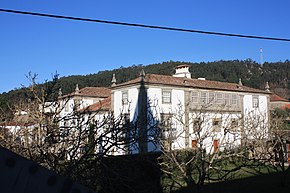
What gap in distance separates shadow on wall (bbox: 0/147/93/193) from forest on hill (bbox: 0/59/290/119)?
5069 centimetres

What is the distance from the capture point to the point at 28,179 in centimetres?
179

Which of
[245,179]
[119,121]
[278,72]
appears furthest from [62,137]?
[278,72]

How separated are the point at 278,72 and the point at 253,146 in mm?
74564

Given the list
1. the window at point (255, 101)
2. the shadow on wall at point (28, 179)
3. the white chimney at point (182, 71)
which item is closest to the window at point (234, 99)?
the window at point (255, 101)

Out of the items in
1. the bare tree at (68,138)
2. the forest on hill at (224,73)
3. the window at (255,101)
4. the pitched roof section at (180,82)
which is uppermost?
the forest on hill at (224,73)

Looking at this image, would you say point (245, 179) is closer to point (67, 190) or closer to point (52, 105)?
point (52, 105)

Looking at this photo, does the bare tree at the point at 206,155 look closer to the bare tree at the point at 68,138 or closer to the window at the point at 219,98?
the bare tree at the point at 68,138

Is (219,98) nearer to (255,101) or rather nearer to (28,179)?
A: (255,101)

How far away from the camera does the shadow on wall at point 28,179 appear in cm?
177

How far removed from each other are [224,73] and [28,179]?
68314 mm

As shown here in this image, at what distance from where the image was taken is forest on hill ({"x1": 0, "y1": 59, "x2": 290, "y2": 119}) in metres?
61.4

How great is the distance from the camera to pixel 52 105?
28.6 ft

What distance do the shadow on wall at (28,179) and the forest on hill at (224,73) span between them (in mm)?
50694

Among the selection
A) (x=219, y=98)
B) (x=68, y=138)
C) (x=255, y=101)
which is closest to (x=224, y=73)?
(x=255, y=101)
